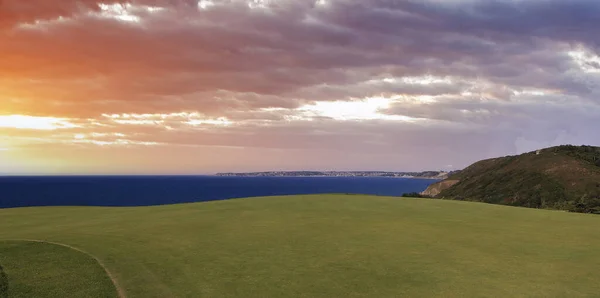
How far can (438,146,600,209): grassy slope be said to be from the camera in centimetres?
10535

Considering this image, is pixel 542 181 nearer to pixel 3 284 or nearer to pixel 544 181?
pixel 544 181

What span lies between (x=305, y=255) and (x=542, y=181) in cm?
12081

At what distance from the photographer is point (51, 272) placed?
1795cm

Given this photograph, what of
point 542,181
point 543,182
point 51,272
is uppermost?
point 542,181

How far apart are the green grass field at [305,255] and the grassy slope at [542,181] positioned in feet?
249

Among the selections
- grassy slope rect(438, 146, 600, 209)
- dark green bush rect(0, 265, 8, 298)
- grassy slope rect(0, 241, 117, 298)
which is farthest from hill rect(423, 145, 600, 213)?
dark green bush rect(0, 265, 8, 298)

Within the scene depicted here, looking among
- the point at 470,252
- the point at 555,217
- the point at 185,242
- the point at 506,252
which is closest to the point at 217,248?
the point at 185,242

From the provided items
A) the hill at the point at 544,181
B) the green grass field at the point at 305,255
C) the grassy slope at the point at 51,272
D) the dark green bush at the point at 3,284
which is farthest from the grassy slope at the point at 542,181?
the dark green bush at the point at 3,284

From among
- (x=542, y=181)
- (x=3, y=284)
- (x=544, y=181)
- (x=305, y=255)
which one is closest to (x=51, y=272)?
(x=3, y=284)

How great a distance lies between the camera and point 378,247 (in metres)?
22.7

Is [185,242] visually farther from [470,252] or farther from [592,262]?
[592,262]

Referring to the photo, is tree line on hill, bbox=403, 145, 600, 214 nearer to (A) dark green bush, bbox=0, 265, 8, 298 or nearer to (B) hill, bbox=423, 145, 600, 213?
(B) hill, bbox=423, 145, 600, 213

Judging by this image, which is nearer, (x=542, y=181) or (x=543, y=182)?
(x=543, y=182)

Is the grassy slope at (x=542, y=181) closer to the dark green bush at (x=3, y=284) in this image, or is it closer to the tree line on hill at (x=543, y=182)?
the tree line on hill at (x=543, y=182)
